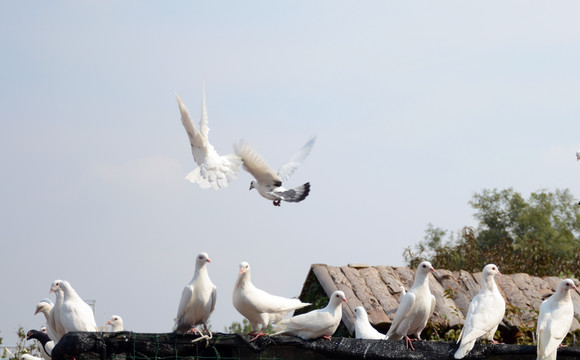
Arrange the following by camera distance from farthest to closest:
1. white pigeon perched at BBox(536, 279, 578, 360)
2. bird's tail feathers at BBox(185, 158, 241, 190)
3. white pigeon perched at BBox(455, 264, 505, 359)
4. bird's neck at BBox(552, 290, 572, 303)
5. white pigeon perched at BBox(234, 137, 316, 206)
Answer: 1. white pigeon perched at BBox(234, 137, 316, 206)
2. bird's tail feathers at BBox(185, 158, 241, 190)
3. bird's neck at BBox(552, 290, 572, 303)
4. white pigeon perched at BBox(536, 279, 578, 360)
5. white pigeon perched at BBox(455, 264, 505, 359)

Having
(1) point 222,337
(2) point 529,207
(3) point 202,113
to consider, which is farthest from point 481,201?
(1) point 222,337

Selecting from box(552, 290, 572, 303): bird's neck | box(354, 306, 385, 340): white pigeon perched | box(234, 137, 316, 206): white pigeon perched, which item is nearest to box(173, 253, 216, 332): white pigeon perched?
box(354, 306, 385, 340): white pigeon perched

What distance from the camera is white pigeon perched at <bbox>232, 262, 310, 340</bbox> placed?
337 inches

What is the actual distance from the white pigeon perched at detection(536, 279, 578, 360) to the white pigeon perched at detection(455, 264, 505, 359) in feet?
1.31

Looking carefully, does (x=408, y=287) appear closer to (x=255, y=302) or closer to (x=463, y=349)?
(x=255, y=302)

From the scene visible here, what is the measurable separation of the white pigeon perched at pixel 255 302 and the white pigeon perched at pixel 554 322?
7.93ft

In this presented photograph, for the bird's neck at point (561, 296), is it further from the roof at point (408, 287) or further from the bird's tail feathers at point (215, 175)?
the bird's tail feathers at point (215, 175)

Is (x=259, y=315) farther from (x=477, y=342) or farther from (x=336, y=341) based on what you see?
(x=477, y=342)

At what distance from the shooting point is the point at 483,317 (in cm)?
820

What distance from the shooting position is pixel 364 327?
10.5 m

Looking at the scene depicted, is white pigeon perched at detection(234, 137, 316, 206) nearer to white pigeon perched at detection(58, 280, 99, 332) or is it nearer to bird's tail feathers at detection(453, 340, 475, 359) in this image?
white pigeon perched at detection(58, 280, 99, 332)

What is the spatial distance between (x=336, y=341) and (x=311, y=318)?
0.48 m

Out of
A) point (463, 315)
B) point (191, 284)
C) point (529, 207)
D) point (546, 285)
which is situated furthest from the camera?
point (529, 207)

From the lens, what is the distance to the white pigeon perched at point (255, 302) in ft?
28.1
